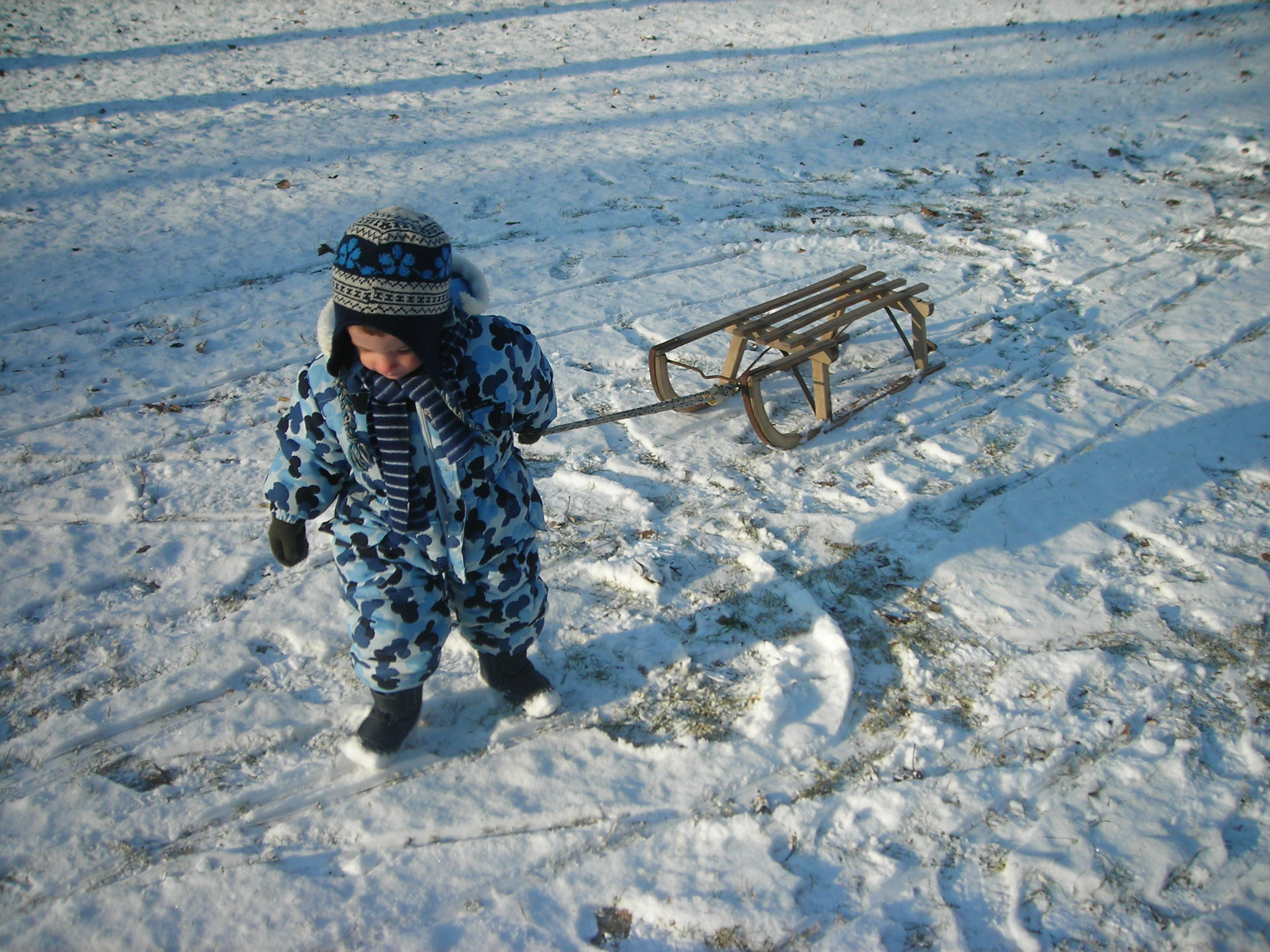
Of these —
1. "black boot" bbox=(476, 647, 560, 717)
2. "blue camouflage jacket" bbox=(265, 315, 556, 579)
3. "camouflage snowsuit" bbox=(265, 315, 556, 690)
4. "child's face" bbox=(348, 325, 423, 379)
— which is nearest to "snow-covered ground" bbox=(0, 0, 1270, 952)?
"black boot" bbox=(476, 647, 560, 717)

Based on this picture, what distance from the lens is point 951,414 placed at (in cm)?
419

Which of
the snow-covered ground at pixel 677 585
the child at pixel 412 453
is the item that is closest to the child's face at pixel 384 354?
the child at pixel 412 453

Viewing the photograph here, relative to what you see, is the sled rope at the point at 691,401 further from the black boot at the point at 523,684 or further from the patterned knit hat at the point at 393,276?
the patterned knit hat at the point at 393,276

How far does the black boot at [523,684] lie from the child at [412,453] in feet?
0.60

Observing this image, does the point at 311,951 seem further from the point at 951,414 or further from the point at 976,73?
the point at 976,73

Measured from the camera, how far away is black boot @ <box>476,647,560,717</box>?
2549mm

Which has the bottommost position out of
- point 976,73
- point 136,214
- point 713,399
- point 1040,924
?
point 1040,924

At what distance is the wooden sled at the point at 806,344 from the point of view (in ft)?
12.3

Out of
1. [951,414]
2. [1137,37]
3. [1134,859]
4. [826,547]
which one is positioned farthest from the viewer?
[1137,37]

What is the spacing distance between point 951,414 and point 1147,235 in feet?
11.4

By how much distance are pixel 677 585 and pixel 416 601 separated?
128 centimetres

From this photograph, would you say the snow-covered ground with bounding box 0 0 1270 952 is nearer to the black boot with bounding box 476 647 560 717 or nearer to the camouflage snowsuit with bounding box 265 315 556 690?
the black boot with bounding box 476 647 560 717

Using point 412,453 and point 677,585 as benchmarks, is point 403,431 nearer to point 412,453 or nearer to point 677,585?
point 412,453

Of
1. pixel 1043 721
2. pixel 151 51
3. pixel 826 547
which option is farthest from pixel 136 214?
pixel 1043 721
